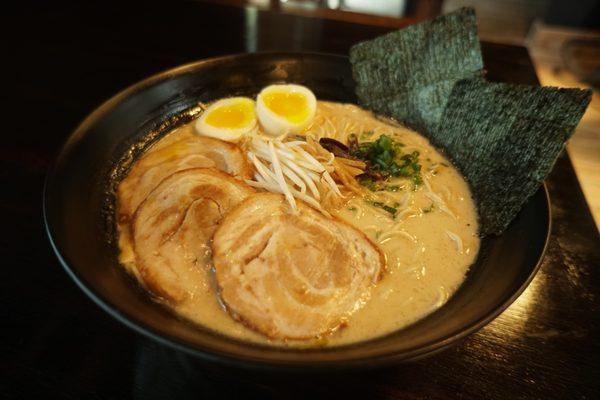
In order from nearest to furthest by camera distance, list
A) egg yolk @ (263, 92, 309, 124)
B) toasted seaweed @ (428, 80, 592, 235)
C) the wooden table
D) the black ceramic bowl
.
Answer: the black ceramic bowl → the wooden table → toasted seaweed @ (428, 80, 592, 235) → egg yolk @ (263, 92, 309, 124)

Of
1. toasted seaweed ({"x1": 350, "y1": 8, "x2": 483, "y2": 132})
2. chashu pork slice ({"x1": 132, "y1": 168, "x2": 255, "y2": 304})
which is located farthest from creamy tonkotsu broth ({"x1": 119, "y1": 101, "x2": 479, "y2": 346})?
toasted seaweed ({"x1": 350, "y1": 8, "x2": 483, "y2": 132})

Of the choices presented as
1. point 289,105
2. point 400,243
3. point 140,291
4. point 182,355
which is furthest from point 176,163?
point 400,243

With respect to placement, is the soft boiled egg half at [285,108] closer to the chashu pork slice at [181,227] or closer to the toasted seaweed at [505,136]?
the chashu pork slice at [181,227]

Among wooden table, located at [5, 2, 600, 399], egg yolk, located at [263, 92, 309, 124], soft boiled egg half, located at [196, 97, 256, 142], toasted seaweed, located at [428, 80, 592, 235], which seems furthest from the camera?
egg yolk, located at [263, 92, 309, 124]

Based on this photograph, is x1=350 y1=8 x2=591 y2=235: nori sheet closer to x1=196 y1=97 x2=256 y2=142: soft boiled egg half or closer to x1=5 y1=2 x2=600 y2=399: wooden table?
x1=5 y1=2 x2=600 y2=399: wooden table

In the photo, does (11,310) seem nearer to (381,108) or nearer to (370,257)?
(370,257)

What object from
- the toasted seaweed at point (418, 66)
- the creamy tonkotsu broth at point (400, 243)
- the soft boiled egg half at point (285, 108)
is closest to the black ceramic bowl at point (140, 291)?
the creamy tonkotsu broth at point (400, 243)
